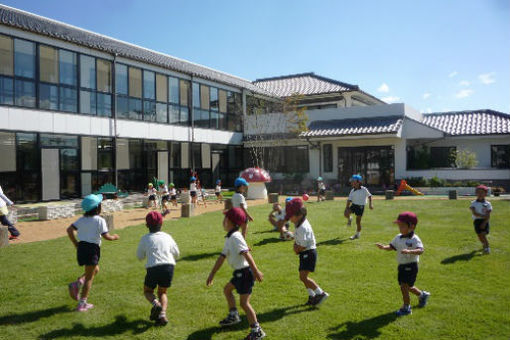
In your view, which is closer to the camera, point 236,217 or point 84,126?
point 236,217

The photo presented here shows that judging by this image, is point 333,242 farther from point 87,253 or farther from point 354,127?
point 354,127

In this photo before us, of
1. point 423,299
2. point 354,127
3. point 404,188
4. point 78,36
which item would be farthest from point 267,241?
point 354,127

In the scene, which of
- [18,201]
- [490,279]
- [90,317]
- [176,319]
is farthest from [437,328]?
[18,201]

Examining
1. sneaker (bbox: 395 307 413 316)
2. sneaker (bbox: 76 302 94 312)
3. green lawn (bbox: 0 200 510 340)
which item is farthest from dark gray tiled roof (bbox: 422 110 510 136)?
sneaker (bbox: 76 302 94 312)

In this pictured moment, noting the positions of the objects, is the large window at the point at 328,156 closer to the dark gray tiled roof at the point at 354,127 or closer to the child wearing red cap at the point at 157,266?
the dark gray tiled roof at the point at 354,127

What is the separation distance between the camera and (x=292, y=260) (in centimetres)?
764

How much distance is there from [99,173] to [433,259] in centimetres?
1523

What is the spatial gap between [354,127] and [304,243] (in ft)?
68.0

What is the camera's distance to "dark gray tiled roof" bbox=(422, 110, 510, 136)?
2367 centimetres

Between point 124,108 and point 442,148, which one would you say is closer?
point 124,108

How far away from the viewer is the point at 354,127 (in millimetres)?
24719

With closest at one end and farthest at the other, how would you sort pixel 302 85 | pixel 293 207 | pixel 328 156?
1. pixel 293 207
2. pixel 328 156
3. pixel 302 85

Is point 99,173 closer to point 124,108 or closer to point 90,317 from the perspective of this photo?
point 124,108

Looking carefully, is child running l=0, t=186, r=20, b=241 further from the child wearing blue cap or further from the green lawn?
the child wearing blue cap
